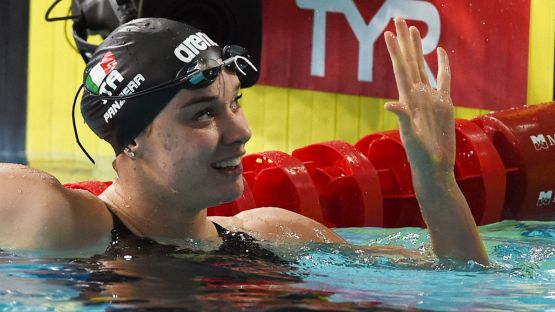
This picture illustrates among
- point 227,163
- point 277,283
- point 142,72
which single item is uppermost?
point 142,72

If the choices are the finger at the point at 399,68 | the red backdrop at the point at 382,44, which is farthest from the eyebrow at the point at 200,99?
the red backdrop at the point at 382,44

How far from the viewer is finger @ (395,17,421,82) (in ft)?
8.98

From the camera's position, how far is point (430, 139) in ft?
8.79

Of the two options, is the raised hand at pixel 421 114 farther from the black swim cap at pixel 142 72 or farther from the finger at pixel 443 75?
the black swim cap at pixel 142 72

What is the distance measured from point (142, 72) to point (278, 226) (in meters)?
0.66

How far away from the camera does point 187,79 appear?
2.72 m

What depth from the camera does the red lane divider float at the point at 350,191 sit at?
447cm

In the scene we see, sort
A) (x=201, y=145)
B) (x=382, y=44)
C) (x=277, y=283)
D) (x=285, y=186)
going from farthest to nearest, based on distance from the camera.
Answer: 1. (x=382, y=44)
2. (x=285, y=186)
3. (x=201, y=145)
4. (x=277, y=283)

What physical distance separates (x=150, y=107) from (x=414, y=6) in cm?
402

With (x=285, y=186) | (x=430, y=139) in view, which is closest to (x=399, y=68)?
(x=430, y=139)

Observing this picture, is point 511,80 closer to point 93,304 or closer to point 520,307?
point 520,307

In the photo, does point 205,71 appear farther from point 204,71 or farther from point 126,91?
point 126,91

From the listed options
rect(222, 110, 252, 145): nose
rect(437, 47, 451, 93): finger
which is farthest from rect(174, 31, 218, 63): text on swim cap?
rect(437, 47, 451, 93): finger

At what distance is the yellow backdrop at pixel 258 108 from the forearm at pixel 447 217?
3.83 m
